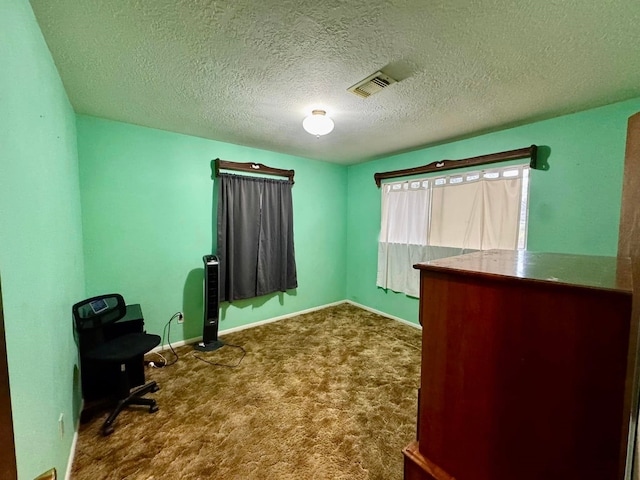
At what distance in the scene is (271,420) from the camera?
6.00 feet

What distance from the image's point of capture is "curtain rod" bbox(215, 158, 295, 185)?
307cm

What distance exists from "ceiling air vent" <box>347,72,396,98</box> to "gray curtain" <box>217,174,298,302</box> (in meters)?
1.89

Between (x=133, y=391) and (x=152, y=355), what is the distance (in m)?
0.72

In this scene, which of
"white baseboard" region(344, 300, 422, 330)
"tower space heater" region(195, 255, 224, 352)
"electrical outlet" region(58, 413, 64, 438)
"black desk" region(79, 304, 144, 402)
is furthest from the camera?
"white baseboard" region(344, 300, 422, 330)

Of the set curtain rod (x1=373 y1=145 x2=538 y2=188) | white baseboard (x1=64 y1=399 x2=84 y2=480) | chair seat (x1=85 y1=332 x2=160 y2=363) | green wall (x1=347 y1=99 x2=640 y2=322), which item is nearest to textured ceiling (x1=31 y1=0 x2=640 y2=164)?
green wall (x1=347 y1=99 x2=640 y2=322)

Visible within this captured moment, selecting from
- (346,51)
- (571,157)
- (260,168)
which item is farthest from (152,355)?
(571,157)

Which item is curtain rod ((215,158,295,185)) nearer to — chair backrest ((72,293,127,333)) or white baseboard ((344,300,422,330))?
chair backrest ((72,293,127,333))

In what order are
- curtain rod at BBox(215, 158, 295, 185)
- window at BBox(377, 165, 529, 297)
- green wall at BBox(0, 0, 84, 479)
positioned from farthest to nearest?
curtain rod at BBox(215, 158, 295, 185)
window at BBox(377, 165, 529, 297)
green wall at BBox(0, 0, 84, 479)

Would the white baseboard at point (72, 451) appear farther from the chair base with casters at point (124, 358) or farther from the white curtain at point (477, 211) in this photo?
the white curtain at point (477, 211)

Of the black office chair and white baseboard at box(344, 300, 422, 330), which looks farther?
white baseboard at box(344, 300, 422, 330)

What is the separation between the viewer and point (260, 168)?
3410 millimetres

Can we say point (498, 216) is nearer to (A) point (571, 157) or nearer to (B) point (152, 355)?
(A) point (571, 157)

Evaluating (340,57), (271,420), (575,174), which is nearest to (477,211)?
(575,174)

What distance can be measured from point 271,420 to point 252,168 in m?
2.79
